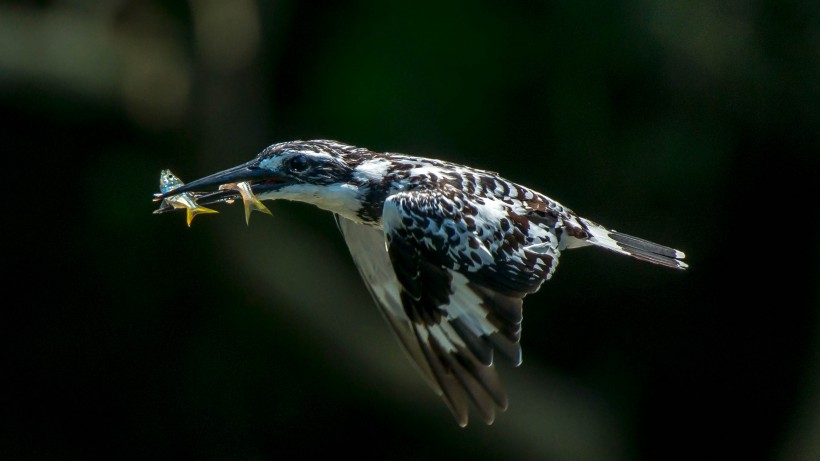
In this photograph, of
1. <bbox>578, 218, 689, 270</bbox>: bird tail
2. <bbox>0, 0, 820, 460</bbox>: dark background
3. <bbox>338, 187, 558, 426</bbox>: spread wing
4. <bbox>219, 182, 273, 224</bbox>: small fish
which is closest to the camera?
<bbox>338, 187, 558, 426</bbox>: spread wing

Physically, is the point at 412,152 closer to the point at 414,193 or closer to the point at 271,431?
the point at 271,431

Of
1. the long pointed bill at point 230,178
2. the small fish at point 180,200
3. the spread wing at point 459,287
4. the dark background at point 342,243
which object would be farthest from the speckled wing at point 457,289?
the dark background at point 342,243

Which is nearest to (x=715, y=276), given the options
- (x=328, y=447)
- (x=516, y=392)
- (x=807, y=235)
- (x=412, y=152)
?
(x=807, y=235)

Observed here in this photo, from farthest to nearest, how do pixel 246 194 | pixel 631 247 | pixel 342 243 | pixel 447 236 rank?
pixel 342 243 → pixel 631 247 → pixel 246 194 → pixel 447 236

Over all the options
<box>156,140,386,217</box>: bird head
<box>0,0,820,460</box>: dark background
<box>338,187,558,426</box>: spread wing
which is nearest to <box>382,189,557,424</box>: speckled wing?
<box>338,187,558,426</box>: spread wing

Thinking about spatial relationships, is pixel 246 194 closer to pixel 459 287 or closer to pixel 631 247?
pixel 459 287

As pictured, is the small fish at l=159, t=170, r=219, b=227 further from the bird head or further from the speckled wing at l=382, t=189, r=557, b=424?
the speckled wing at l=382, t=189, r=557, b=424

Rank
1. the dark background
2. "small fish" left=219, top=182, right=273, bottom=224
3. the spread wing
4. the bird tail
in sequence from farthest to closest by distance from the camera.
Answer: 1. the dark background
2. the bird tail
3. "small fish" left=219, top=182, right=273, bottom=224
4. the spread wing

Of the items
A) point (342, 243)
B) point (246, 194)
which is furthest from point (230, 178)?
point (342, 243)
